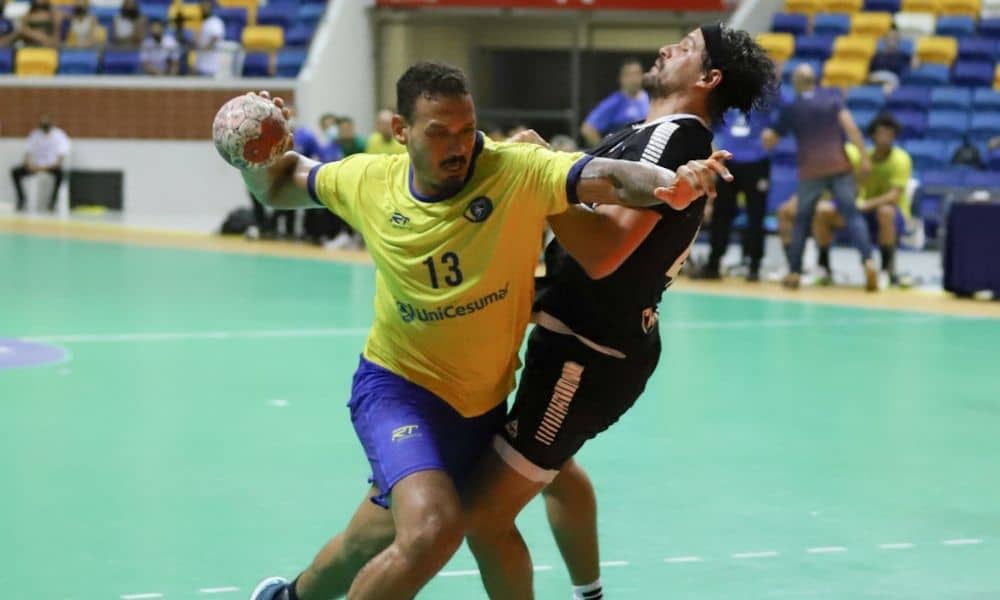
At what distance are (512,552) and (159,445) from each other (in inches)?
138

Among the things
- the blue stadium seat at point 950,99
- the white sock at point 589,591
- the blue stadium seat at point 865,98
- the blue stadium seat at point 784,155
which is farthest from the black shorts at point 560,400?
the blue stadium seat at point 950,99

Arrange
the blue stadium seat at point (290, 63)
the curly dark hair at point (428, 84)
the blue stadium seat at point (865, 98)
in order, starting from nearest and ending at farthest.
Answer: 1. the curly dark hair at point (428, 84)
2. the blue stadium seat at point (865, 98)
3. the blue stadium seat at point (290, 63)

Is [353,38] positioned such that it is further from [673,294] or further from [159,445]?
[159,445]

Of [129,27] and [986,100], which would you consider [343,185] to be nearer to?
[986,100]

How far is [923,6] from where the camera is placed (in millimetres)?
22797

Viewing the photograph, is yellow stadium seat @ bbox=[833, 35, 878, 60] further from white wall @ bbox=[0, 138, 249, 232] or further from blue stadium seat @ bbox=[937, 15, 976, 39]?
white wall @ bbox=[0, 138, 249, 232]

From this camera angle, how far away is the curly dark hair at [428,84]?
411cm

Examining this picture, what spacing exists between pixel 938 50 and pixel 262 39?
10.3 meters

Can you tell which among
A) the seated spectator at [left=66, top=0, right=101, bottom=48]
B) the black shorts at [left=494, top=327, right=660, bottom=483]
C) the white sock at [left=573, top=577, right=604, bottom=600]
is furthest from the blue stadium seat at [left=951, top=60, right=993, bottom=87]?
the black shorts at [left=494, top=327, right=660, bottom=483]

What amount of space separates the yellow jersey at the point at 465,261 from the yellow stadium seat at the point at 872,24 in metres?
19.1

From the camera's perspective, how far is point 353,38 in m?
25.5

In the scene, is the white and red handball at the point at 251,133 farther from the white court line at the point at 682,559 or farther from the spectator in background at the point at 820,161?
the spectator in background at the point at 820,161

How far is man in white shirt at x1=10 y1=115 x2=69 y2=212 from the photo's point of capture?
24.4m

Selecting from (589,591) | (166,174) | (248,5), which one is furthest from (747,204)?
(248,5)
